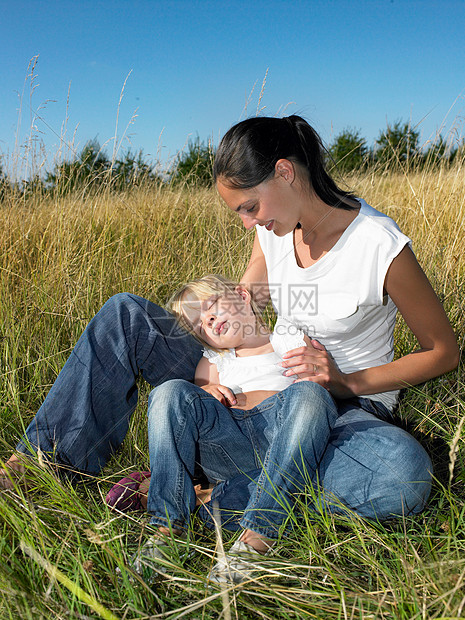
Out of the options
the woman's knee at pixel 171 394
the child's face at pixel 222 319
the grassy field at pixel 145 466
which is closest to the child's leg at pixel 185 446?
the woman's knee at pixel 171 394

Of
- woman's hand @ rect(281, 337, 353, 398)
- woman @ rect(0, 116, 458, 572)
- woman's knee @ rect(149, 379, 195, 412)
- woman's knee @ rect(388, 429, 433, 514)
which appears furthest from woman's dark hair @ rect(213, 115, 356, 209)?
Result: woman's knee @ rect(388, 429, 433, 514)

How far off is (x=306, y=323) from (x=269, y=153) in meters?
0.63

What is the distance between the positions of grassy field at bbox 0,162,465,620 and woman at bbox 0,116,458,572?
16 cm

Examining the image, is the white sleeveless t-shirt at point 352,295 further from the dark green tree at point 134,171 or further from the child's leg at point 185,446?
the dark green tree at point 134,171

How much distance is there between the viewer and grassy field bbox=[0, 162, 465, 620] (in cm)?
106

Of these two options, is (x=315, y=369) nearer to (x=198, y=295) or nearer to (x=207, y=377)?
(x=207, y=377)

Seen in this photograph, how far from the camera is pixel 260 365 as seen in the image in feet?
5.99

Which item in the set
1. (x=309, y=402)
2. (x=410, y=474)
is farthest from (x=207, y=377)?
(x=410, y=474)

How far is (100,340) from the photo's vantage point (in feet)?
5.73

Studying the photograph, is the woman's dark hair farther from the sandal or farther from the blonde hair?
the sandal

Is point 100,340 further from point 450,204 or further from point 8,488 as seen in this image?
point 450,204

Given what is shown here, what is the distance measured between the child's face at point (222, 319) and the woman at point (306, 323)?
0.09 metres

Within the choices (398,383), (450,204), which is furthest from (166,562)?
(450,204)

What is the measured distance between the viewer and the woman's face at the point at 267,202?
170 centimetres
